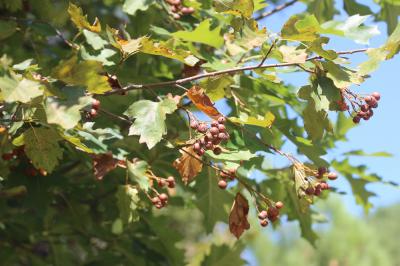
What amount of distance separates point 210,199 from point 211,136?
3.79ft

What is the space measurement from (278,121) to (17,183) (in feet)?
3.67

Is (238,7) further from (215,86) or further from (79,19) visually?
(79,19)

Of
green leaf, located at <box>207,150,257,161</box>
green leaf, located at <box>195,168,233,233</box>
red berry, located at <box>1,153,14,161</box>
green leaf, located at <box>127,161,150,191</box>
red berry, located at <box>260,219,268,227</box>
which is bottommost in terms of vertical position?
green leaf, located at <box>195,168,233,233</box>

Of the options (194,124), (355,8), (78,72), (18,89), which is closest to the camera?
(18,89)

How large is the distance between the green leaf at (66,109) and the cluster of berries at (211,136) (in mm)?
405

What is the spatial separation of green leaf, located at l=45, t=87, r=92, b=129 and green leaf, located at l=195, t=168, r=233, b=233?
126cm

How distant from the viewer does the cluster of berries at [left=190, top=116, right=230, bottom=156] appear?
216 cm

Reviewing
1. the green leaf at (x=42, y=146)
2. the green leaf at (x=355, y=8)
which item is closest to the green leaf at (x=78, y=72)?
the green leaf at (x=42, y=146)

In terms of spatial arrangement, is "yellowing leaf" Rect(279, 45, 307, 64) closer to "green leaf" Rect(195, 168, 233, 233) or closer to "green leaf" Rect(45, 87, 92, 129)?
"green leaf" Rect(45, 87, 92, 129)

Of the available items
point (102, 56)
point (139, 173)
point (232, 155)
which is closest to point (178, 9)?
point (102, 56)

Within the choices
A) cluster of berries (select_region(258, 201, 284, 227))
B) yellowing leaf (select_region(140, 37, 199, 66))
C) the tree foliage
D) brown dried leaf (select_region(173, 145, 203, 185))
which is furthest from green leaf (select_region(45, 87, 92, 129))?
cluster of berries (select_region(258, 201, 284, 227))

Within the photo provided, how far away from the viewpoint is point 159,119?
7.55ft

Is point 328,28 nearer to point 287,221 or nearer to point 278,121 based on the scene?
point 278,121

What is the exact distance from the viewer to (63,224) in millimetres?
3652
